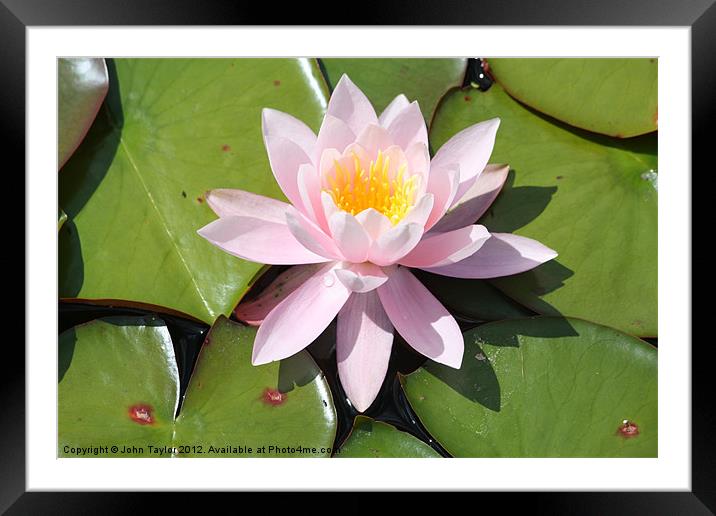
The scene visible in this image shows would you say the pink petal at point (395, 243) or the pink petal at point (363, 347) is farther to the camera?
the pink petal at point (363, 347)

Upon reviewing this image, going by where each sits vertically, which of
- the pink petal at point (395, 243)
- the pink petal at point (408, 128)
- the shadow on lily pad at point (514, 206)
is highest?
the pink petal at point (408, 128)

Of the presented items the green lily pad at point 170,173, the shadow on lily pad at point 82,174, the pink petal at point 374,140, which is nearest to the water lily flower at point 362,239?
the pink petal at point 374,140

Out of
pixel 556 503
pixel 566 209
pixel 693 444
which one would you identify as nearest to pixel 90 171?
pixel 566 209

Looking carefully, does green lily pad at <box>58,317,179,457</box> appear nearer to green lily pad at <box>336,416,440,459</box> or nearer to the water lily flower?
the water lily flower

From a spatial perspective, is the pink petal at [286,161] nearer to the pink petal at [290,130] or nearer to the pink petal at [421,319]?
the pink petal at [290,130]

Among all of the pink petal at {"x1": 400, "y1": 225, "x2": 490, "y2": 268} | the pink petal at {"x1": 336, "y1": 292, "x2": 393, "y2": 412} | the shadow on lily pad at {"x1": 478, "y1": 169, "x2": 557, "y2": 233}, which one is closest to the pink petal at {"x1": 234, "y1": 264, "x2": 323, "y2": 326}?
the pink petal at {"x1": 336, "y1": 292, "x2": 393, "y2": 412}
